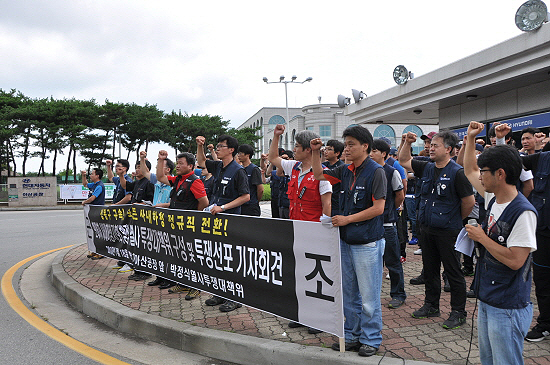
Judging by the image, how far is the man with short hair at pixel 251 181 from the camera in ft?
18.3

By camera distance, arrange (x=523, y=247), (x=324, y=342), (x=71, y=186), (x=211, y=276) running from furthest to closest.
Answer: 1. (x=71, y=186)
2. (x=211, y=276)
3. (x=324, y=342)
4. (x=523, y=247)

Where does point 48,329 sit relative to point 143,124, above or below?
below

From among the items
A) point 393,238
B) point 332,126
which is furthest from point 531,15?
point 332,126

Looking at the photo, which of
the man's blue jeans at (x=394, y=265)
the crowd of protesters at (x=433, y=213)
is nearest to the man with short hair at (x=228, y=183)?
the crowd of protesters at (x=433, y=213)

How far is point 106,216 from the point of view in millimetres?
6797

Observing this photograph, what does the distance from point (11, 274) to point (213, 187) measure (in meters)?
4.57

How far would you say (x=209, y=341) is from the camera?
12.6 feet

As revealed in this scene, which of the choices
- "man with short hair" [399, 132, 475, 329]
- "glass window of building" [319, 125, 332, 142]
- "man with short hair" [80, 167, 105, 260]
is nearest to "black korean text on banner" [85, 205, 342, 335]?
"man with short hair" [399, 132, 475, 329]

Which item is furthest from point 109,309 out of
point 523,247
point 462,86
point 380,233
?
point 462,86

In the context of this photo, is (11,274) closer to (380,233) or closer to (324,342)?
(324,342)

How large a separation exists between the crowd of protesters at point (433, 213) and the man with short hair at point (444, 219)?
0.01m

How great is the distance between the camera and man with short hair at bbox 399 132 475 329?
408 centimetres

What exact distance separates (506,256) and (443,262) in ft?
6.62

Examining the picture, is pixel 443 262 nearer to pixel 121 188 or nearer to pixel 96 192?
pixel 121 188
